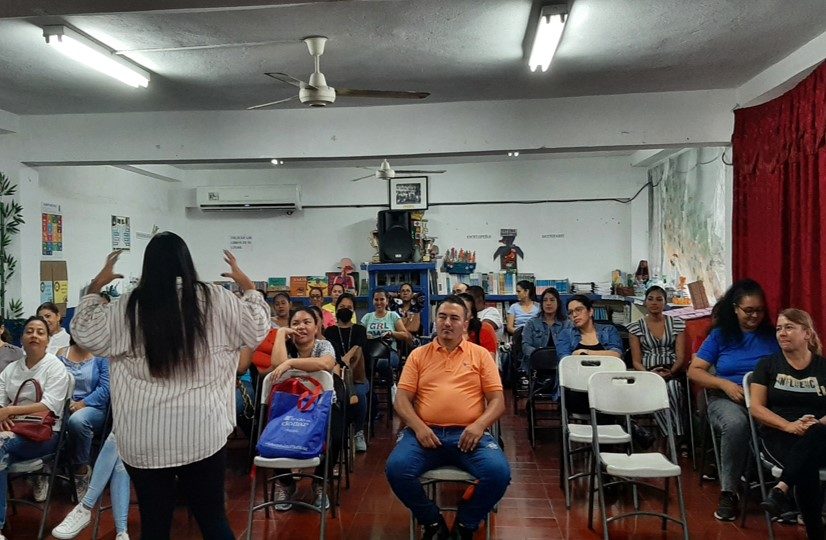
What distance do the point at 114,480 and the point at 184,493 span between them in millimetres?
1361

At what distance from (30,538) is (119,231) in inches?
214

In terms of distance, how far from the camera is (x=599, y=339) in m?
4.69

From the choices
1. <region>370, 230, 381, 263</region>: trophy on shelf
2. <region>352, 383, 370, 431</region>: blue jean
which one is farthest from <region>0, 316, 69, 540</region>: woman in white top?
<region>370, 230, 381, 263</region>: trophy on shelf

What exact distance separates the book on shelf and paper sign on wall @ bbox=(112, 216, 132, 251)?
229 centimetres

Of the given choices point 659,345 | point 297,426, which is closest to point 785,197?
point 659,345

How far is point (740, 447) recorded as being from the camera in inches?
138

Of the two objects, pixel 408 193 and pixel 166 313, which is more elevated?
pixel 408 193

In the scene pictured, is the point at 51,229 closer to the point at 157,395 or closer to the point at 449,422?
the point at 449,422

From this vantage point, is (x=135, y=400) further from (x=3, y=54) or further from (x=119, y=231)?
(x=119, y=231)

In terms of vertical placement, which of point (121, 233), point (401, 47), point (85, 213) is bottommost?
point (121, 233)

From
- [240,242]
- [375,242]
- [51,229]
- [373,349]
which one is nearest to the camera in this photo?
[373,349]

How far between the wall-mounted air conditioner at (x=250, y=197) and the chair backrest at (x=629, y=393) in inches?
263

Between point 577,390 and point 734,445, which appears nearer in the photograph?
point 734,445

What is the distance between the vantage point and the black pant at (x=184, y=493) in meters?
2.04
